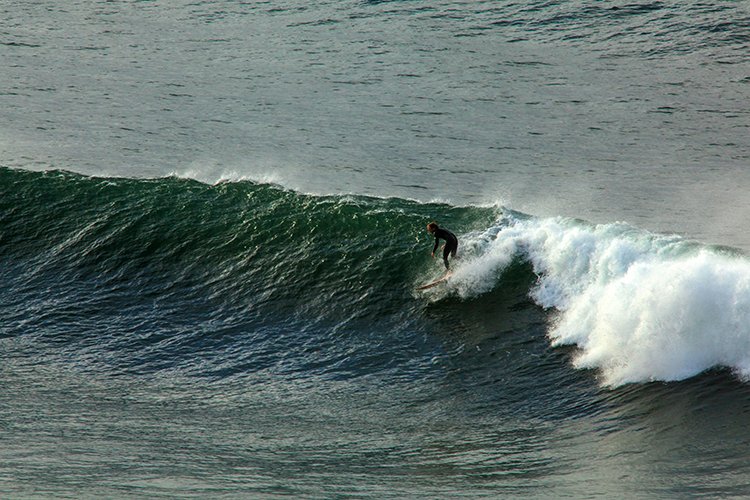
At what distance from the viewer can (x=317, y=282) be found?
2128cm

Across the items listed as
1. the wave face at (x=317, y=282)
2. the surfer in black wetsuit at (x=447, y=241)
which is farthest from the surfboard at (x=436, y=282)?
the surfer in black wetsuit at (x=447, y=241)

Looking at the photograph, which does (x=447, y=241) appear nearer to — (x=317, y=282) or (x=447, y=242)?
(x=447, y=242)

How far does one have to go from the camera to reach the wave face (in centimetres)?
1745

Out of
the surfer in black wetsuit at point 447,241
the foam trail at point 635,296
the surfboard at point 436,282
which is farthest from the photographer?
the surfboard at point 436,282

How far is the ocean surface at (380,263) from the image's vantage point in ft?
48.8

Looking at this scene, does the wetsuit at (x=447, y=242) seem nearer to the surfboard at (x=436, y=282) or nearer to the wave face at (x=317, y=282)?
the surfboard at (x=436, y=282)

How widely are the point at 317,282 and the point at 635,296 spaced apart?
6.45 meters

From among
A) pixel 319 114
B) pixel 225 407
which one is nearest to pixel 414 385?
pixel 225 407

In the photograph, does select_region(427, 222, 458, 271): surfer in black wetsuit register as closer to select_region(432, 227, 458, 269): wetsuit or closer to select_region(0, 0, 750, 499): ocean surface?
select_region(432, 227, 458, 269): wetsuit

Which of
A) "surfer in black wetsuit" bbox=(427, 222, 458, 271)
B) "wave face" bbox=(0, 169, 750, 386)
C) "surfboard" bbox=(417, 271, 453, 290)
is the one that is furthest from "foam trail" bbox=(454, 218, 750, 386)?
"surfer in black wetsuit" bbox=(427, 222, 458, 271)

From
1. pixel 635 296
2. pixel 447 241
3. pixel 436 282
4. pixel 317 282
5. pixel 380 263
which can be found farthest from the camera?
pixel 380 263

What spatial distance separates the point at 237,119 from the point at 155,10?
44.8ft

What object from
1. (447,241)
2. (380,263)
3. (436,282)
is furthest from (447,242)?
(380,263)

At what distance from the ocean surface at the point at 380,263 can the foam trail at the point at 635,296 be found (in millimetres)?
47
